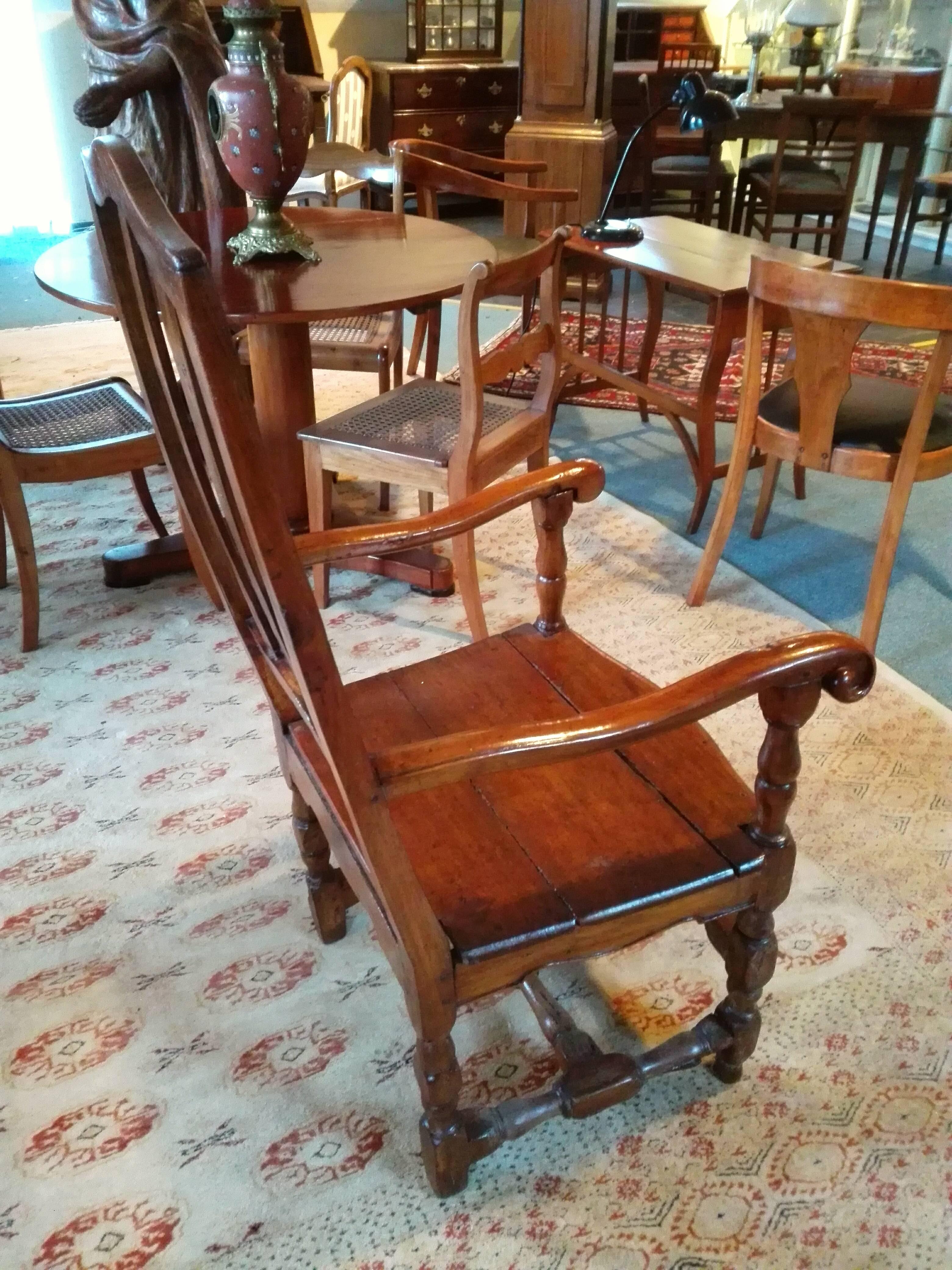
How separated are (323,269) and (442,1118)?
1.71m

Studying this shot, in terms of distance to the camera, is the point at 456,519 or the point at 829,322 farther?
the point at 829,322

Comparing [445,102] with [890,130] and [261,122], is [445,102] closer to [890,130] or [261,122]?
[890,130]

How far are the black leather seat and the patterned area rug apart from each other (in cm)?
99

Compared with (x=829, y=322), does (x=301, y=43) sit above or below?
above

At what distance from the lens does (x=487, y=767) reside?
2.86 feet

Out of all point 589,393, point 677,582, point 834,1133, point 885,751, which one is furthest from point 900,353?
point 834,1133

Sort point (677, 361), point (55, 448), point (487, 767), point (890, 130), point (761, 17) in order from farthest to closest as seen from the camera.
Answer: point (761, 17), point (890, 130), point (677, 361), point (55, 448), point (487, 767)

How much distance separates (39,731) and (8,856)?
1.17ft

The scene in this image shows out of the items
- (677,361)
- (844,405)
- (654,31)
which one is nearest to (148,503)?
(844,405)

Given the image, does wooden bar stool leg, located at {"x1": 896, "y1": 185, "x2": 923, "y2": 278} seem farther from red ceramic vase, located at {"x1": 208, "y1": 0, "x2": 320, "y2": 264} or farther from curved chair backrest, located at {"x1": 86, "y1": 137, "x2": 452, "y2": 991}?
curved chair backrest, located at {"x1": 86, "y1": 137, "x2": 452, "y2": 991}

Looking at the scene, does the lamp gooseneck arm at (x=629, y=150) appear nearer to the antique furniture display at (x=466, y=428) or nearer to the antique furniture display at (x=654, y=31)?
the antique furniture display at (x=466, y=428)

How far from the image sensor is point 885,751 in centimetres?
189

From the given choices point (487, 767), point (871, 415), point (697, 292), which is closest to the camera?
point (487, 767)

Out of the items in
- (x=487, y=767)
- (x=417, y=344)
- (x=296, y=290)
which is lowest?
(x=417, y=344)
